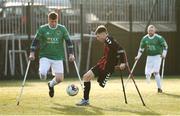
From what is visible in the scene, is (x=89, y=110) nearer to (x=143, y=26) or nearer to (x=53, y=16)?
(x=53, y=16)

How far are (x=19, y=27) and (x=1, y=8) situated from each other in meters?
1.20

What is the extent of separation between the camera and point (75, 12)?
2838 centimetres

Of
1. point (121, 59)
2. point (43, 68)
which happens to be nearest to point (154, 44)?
point (43, 68)

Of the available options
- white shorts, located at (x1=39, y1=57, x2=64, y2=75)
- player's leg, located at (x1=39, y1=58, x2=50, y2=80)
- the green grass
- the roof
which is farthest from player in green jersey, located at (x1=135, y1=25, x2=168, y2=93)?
the roof

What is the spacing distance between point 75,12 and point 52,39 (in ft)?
44.3

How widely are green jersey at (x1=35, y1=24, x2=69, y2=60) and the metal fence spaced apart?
12482 mm

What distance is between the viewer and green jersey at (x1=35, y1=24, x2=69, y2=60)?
14980 millimetres

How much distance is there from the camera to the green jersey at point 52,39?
1498cm

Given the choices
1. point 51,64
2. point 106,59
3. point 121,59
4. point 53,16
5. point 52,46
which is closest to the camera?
point 121,59

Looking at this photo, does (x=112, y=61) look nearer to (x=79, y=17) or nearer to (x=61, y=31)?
(x=61, y=31)

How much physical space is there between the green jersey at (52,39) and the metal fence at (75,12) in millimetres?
12482

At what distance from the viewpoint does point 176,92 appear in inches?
691

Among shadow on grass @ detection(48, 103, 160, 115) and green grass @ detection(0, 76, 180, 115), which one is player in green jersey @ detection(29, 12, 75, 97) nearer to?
green grass @ detection(0, 76, 180, 115)

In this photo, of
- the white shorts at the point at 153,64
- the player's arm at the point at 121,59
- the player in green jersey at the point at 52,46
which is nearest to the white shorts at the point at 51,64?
the player in green jersey at the point at 52,46
